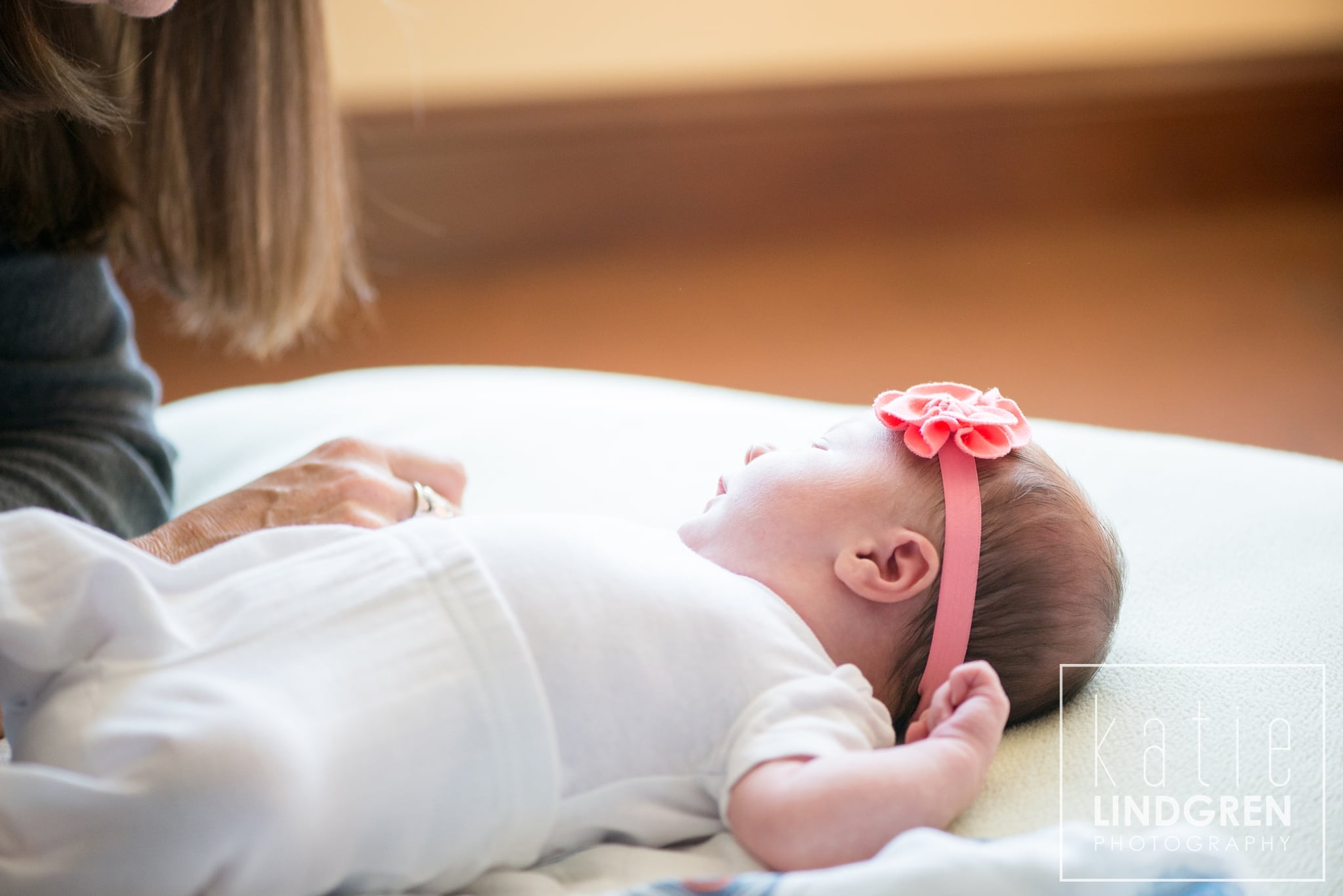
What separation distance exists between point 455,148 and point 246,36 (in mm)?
1467

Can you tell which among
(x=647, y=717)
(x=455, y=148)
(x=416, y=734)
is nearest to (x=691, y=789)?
(x=647, y=717)

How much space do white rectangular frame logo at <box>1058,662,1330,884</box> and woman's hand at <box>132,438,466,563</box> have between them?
47 cm

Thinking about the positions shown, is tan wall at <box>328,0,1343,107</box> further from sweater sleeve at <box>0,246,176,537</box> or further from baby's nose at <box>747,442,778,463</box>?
baby's nose at <box>747,442,778,463</box>

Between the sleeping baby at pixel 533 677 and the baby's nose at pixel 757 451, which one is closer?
the sleeping baby at pixel 533 677

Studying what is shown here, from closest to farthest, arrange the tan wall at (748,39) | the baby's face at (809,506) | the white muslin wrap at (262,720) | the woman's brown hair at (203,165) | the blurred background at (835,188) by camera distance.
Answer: the white muslin wrap at (262,720) → the baby's face at (809,506) → the woman's brown hair at (203,165) → the blurred background at (835,188) → the tan wall at (748,39)

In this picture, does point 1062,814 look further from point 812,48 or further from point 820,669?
point 812,48

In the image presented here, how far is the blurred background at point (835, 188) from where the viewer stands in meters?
2.25

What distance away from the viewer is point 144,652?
1.96 feet

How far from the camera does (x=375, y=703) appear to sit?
23.3 inches

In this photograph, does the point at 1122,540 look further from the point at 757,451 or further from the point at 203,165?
the point at 203,165

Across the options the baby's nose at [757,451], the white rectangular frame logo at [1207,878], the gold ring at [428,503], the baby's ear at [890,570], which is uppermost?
the baby's nose at [757,451]

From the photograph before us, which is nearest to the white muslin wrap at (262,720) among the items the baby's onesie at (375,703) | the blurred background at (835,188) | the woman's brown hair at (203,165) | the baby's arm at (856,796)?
the baby's onesie at (375,703)

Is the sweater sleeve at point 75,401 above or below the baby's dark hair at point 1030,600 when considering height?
above

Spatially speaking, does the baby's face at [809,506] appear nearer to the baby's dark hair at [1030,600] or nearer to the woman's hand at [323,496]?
the baby's dark hair at [1030,600]
